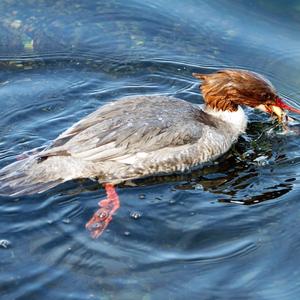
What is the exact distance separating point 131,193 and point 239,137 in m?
1.55

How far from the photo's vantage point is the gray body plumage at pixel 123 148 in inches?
241

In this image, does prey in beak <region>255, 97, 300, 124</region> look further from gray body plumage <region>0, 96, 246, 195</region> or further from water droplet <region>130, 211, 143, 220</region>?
water droplet <region>130, 211, 143, 220</region>

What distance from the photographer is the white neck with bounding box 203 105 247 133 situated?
279 inches

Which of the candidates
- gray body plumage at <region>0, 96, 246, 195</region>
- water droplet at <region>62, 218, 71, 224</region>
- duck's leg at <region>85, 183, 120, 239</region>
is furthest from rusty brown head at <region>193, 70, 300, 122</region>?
water droplet at <region>62, 218, 71, 224</region>

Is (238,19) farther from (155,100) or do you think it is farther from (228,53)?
(155,100)

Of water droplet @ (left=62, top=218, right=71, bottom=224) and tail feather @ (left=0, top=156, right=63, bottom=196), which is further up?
tail feather @ (left=0, top=156, right=63, bottom=196)

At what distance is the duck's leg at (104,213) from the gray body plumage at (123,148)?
0.89ft

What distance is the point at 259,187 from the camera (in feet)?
20.7

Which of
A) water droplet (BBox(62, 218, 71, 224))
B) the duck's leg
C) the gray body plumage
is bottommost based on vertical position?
water droplet (BBox(62, 218, 71, 224))

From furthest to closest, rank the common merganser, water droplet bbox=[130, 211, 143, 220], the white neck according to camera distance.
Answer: the white neck, the common merganser, water droplet bbox=[130, 211, 143, 220]

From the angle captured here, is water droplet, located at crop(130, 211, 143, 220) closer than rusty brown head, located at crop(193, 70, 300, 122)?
Yes

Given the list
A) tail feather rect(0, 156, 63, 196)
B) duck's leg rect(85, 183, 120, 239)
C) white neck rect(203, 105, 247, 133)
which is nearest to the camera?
duck's leg rect(85, 183, 120, 239)

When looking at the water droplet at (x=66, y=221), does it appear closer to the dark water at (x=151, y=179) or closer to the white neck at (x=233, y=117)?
the dark water at (x=151, y=179)

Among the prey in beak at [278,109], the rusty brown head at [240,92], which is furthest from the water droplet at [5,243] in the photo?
the prey in beak at [278,109]
